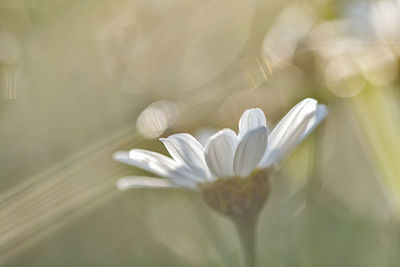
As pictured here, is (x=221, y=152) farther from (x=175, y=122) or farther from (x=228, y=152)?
(x=175, y=122)

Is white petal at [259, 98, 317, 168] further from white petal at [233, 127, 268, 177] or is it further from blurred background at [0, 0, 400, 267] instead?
blurred background at [0, 0, 400, 267]

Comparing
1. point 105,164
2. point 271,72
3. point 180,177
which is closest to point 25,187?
point 105,164

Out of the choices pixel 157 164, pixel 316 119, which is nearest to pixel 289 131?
pixel 316 119

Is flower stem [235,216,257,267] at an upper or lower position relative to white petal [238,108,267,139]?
lower

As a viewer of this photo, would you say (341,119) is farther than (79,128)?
Yes

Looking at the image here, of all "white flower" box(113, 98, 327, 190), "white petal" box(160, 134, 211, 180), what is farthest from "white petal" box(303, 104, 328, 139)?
"white petal" box(160, 134, 211, 180)

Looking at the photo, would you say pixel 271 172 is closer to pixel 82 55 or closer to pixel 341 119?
pixel 82 55

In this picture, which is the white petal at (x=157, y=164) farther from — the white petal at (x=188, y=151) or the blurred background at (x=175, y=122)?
the blurred background at (x=175, y=122)
